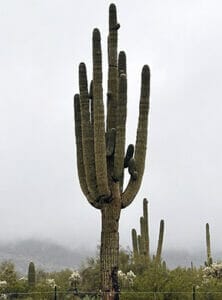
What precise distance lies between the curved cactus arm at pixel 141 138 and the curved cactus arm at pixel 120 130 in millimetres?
499

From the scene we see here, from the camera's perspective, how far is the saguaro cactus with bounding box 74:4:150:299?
17328 millimetres

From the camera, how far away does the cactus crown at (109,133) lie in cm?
1752

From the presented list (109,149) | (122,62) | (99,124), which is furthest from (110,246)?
(122,62)

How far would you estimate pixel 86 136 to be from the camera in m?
18.1

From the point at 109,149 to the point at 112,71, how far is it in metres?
2.45

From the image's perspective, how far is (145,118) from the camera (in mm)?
18359

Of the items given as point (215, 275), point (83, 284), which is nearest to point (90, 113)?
point (215, 275)

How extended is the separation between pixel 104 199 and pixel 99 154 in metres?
1.32

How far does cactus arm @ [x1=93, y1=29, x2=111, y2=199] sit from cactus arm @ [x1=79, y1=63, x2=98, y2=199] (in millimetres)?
445

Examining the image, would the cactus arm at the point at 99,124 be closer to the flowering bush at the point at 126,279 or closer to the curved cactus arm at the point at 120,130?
the curved cactus arm at the point at 120,130

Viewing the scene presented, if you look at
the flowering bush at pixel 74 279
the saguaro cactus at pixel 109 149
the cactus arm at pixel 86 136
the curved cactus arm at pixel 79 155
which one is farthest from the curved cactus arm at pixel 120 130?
the flowering bush at pixel 74 279

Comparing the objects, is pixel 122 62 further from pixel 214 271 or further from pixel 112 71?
pixel 214 271

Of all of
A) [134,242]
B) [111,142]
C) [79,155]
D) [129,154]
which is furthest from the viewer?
[134,242]

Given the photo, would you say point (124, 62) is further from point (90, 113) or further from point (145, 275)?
point (145, 275)
